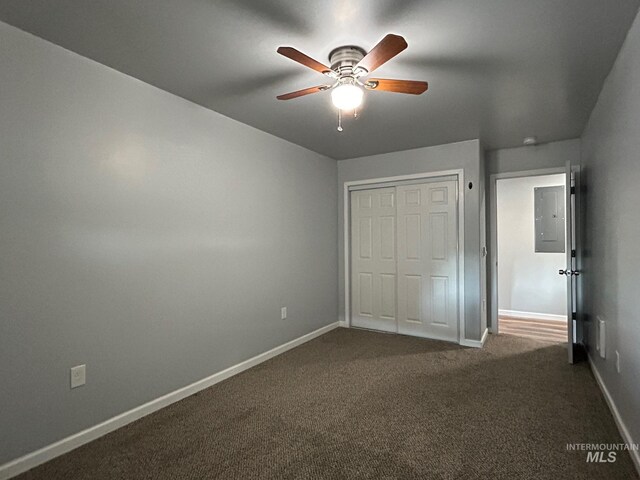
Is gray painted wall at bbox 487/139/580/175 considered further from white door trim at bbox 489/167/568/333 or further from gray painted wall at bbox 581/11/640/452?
gray painted wall at bbox 581/11/640/452

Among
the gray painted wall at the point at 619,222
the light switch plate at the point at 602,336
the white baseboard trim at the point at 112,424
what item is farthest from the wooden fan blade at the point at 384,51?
the white baseboard trim at the point at 112,424

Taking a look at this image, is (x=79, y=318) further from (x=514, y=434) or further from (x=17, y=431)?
(x=514, y=434)

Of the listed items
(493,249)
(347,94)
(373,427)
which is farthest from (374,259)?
(347,94)

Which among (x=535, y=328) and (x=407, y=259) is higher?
(x=407, y=259)

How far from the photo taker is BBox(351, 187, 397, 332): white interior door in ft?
15.1

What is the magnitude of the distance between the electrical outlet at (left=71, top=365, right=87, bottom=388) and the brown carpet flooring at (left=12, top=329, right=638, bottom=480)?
1.24 feet

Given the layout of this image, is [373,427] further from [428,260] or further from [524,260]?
[524,260]

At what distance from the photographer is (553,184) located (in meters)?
5.36

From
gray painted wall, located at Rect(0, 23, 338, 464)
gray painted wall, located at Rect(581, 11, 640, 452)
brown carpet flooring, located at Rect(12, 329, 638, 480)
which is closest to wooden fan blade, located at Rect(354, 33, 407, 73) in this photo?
gray painted wall, located at Rect(581, 11, 640, 452)

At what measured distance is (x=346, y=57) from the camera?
6.89 feet

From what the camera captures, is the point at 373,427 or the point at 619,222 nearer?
the point at 619,222

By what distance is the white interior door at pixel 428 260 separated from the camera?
4.18 metres

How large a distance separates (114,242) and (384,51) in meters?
2.00

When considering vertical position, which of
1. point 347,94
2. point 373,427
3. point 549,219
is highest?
point 347,94
